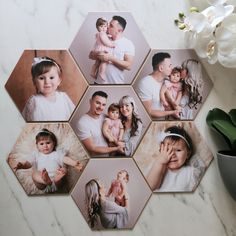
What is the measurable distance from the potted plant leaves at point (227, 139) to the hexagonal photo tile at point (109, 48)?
289 mm

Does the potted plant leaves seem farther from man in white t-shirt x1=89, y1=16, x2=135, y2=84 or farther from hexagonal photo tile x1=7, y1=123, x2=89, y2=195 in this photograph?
hexagonal photo tile x1=7, y1=123, x2=89, y2=195

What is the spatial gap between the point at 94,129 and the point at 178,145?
27 cm

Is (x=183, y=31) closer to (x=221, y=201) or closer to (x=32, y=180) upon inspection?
(x=221, y=201)

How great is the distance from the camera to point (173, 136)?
0.99 meters

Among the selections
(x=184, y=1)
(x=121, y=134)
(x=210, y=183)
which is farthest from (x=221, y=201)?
→ (x=184, y=1)

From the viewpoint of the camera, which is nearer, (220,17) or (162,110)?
(220,17)

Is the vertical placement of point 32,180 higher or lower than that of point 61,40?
lower

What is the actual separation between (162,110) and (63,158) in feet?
1.14

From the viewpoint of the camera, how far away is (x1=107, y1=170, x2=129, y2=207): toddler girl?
0.99 m

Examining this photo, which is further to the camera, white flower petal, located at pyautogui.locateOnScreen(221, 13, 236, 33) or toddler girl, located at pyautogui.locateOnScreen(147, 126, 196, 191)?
toddler girl, located at pyautogui.locateOnScreen(147, 126, 196, 191)

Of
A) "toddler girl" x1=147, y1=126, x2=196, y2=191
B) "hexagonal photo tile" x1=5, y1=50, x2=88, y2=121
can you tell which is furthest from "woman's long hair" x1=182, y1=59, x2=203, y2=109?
"hexagonal photo tile" x1=5, y1=50, x2=88, y2=121

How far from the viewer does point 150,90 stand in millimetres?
985

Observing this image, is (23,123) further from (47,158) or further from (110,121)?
(110,121)

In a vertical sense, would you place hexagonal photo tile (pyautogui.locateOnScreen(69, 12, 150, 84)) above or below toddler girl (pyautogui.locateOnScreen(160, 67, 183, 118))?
above
